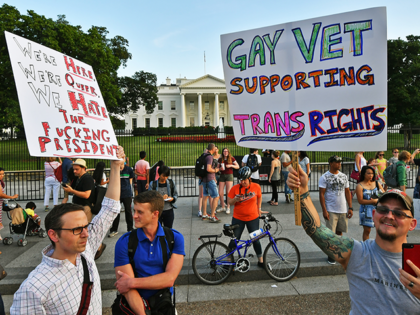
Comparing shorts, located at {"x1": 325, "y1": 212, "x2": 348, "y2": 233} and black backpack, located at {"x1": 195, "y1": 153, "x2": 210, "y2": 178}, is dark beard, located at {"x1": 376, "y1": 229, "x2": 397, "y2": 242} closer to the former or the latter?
shorts, located at {"x1": 325, "y1": 212, "x2": 348, "y2": 233}

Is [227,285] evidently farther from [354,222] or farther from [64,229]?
[354,222]

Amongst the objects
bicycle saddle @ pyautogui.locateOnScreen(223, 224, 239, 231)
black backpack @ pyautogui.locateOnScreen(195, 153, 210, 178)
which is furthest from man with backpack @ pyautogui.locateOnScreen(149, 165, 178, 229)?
black backpack @ pyautogui.locateOnScreen(195, 153, 210, 178)

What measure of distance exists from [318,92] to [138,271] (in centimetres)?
194

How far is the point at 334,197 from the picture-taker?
17.7 feet

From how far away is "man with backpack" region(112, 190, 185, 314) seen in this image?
228 centimetres

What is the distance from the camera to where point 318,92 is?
2.45 meters

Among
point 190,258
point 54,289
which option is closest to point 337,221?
point 190,258

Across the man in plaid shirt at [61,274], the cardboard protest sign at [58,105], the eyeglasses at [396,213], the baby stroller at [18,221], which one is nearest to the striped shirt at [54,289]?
the man in plaid shirt at [61,274]

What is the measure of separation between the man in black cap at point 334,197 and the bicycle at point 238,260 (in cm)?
85

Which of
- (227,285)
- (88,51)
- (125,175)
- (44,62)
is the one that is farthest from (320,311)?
(88,51)

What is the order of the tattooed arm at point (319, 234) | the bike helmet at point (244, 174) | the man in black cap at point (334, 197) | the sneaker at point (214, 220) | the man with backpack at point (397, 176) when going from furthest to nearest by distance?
1. the sneaker at point (214, 220)
2. the man with backpack at point (397, 176)
3. the man in black cap at point (334, 197)
4. the bike helmet at point (244, 174)
5. the tattooed arm at point (319, 234)

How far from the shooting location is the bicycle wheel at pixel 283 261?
197 inches

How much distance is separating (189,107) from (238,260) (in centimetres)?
8254

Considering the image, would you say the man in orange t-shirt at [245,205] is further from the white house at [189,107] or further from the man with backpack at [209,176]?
the white house at [189,107]
